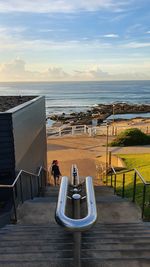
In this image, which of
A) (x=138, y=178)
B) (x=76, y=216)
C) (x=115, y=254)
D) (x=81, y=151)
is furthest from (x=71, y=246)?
(x=81, y=151)

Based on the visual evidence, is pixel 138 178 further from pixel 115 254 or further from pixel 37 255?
pixel 37 255

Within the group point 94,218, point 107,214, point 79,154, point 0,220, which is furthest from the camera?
point 79,154

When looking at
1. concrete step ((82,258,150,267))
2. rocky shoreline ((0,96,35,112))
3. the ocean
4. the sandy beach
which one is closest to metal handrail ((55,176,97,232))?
concrete step ((82,258,150,267))

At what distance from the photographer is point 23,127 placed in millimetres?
8297

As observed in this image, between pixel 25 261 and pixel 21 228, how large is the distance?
1.19 metres

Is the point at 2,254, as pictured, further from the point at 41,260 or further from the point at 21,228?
the point at 21,228

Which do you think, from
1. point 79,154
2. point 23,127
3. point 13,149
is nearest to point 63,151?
point 79,154

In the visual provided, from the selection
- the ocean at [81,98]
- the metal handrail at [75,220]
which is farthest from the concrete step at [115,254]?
the ocean at [81,98]

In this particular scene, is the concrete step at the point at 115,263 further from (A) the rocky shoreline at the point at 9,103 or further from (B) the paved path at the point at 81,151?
(B) the paved path at the point at 81,151

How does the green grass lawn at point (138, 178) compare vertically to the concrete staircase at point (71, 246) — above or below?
below

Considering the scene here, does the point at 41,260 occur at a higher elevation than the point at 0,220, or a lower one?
higher

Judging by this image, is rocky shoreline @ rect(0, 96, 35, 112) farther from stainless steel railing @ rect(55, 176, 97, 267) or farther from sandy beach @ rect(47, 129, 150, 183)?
stainless steel railing @ rect(55, 176, 97, 267)

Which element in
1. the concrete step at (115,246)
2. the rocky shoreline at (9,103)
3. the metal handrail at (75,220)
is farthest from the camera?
the rocky shoreline at (9,103)

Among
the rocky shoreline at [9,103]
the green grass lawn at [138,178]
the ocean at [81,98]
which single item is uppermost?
the rocky shoreline at [9,103]
